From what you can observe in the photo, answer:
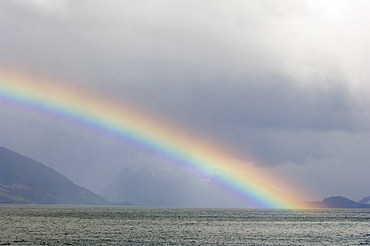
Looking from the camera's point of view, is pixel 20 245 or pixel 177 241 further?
pixel 177 241

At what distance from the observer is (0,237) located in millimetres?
110750

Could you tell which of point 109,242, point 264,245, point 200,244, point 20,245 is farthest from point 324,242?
point 20,245

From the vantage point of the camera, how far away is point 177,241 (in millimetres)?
106312

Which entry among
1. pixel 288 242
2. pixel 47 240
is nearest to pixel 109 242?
pixel 47 240

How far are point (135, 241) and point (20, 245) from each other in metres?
24.8

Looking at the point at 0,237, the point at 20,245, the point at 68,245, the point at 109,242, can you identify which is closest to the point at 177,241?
the point at 109,242

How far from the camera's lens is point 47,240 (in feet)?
344

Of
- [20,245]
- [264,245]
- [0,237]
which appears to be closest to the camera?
[20,245]

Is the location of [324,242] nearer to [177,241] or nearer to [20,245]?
[177,241]

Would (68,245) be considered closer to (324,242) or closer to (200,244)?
(200,244)

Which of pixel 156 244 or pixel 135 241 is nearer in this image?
pixel 156 244

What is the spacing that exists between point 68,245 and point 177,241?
80.7 feet

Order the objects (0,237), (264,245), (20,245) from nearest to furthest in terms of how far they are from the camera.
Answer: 1. (20,245)
2. (264,245)
3. (0,237)

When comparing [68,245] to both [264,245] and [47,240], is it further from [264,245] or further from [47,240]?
[264,245]
